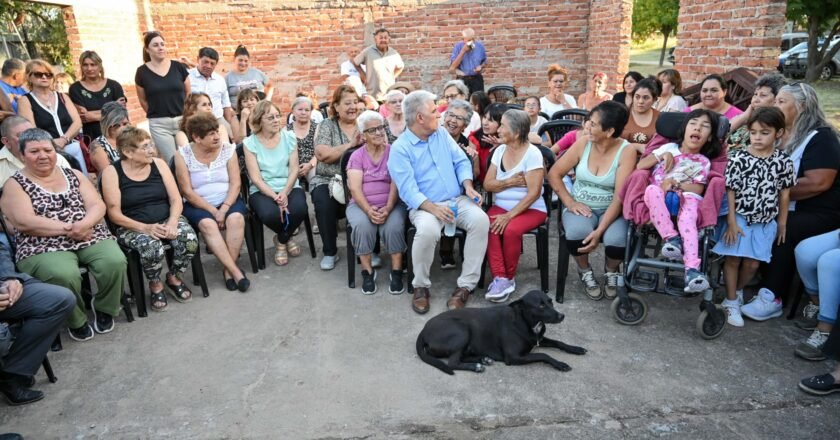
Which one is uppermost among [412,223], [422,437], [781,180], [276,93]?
[276,93]

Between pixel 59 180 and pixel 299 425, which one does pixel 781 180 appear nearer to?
pixel 299 425

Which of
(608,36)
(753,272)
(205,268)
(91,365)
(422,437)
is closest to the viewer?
(422,437)

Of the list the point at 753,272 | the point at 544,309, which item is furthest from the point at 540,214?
the point at 753,272

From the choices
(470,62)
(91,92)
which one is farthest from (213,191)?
(470,62)

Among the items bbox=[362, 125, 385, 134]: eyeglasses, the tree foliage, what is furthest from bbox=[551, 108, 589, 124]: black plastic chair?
the tree foliage

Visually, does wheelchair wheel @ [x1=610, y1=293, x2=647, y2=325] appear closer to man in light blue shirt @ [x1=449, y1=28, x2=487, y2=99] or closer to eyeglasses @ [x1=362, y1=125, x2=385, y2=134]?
eyeglasses @ [x1=362, y1=125, x2=385, y2=134]

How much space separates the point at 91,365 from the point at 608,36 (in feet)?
26.5

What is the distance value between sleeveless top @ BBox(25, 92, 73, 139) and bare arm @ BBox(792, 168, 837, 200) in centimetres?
587

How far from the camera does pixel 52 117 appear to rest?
15.7ft

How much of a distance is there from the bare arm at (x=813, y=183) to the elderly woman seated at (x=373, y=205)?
2636 millimetres

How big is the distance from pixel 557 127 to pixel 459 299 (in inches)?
94.0

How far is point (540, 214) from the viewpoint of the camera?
12.6 feet

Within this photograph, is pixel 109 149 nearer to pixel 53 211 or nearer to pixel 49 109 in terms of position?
pixel 53 211

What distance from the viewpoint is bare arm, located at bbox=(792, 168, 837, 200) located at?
3371 mm
